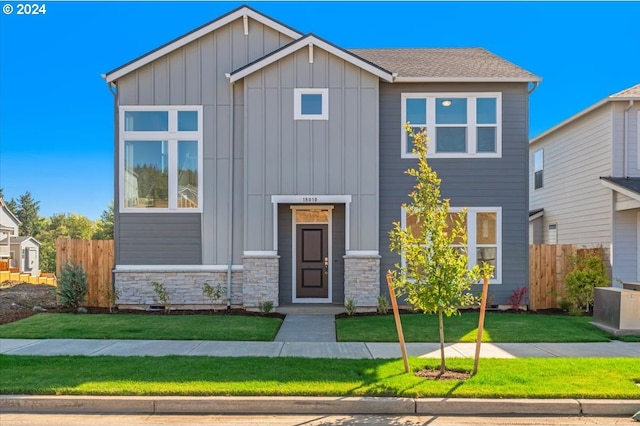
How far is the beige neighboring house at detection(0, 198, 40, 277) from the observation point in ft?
128

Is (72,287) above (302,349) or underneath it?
above

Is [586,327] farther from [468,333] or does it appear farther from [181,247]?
[181,247]

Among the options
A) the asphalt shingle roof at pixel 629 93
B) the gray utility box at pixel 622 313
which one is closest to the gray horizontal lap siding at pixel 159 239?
the gray utility box at pixel 622 313

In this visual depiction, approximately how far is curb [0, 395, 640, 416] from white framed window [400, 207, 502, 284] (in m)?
7.89

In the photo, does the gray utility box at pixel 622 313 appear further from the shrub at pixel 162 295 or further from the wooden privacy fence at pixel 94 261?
the wooden privacy fence at pixel 94 261

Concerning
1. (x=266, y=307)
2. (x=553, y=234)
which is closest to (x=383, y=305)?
(x=266, y=307)

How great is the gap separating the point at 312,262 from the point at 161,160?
16.5 feet

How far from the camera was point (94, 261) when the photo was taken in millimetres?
13789

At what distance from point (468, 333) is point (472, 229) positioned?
4.22m

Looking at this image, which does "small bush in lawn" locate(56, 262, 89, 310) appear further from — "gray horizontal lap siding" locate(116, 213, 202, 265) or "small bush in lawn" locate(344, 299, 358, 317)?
"small bush in lawn" locate(344, 299, 358, 317)

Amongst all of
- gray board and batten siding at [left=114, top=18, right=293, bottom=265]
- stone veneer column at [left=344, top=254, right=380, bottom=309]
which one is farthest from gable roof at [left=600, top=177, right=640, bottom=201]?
gray board and batten siding at [left=114, top=18, right=293, bottom=265]

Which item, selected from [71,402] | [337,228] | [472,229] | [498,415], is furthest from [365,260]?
[71,402]

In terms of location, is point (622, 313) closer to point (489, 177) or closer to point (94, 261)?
point (489, 177)

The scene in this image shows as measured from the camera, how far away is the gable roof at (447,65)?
44.0 feet
